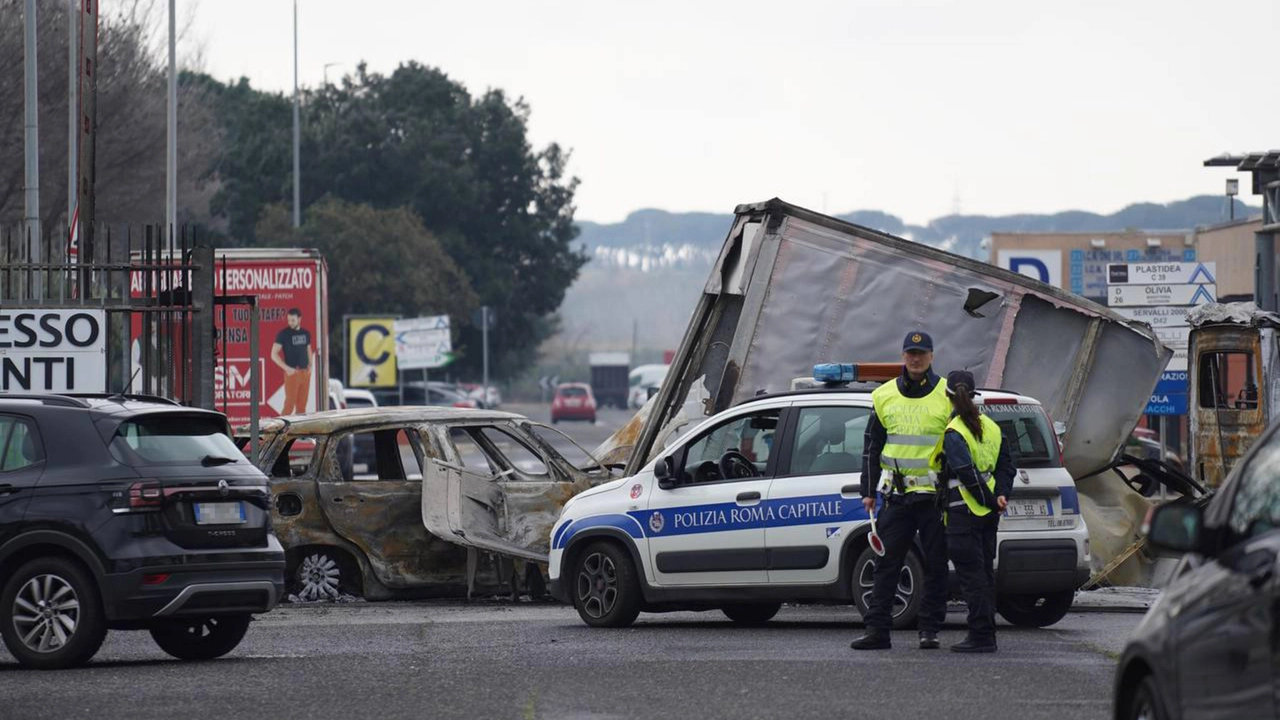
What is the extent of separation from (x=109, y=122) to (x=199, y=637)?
31.0 meters

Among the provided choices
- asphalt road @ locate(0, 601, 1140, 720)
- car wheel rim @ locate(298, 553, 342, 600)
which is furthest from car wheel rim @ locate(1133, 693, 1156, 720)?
car wheel rim @ locate(298, 553, 342, 600)

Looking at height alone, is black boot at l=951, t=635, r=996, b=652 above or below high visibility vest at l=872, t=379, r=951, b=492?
below

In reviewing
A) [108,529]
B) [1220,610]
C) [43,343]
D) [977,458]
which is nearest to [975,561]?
[977,458]

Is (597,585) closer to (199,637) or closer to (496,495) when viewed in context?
(496,495)

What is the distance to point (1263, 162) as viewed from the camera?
86.8ft

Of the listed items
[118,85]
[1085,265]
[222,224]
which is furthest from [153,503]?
[222,224]

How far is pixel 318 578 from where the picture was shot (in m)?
16.2

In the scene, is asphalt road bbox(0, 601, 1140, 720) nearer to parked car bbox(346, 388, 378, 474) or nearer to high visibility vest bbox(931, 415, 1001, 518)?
high visibility vest bbox(931, 415, 1001, 518)

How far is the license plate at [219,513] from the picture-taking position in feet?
38.2

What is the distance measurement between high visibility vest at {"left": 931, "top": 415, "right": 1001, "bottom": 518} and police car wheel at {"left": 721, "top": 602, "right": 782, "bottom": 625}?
107 inches

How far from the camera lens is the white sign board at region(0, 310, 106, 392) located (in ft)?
53.3

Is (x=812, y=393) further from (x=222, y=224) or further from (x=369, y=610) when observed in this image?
(x=222, y=224)

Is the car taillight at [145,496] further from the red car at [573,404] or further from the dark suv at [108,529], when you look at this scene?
the red car at [573,404]

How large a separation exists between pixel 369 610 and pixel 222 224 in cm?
6005
